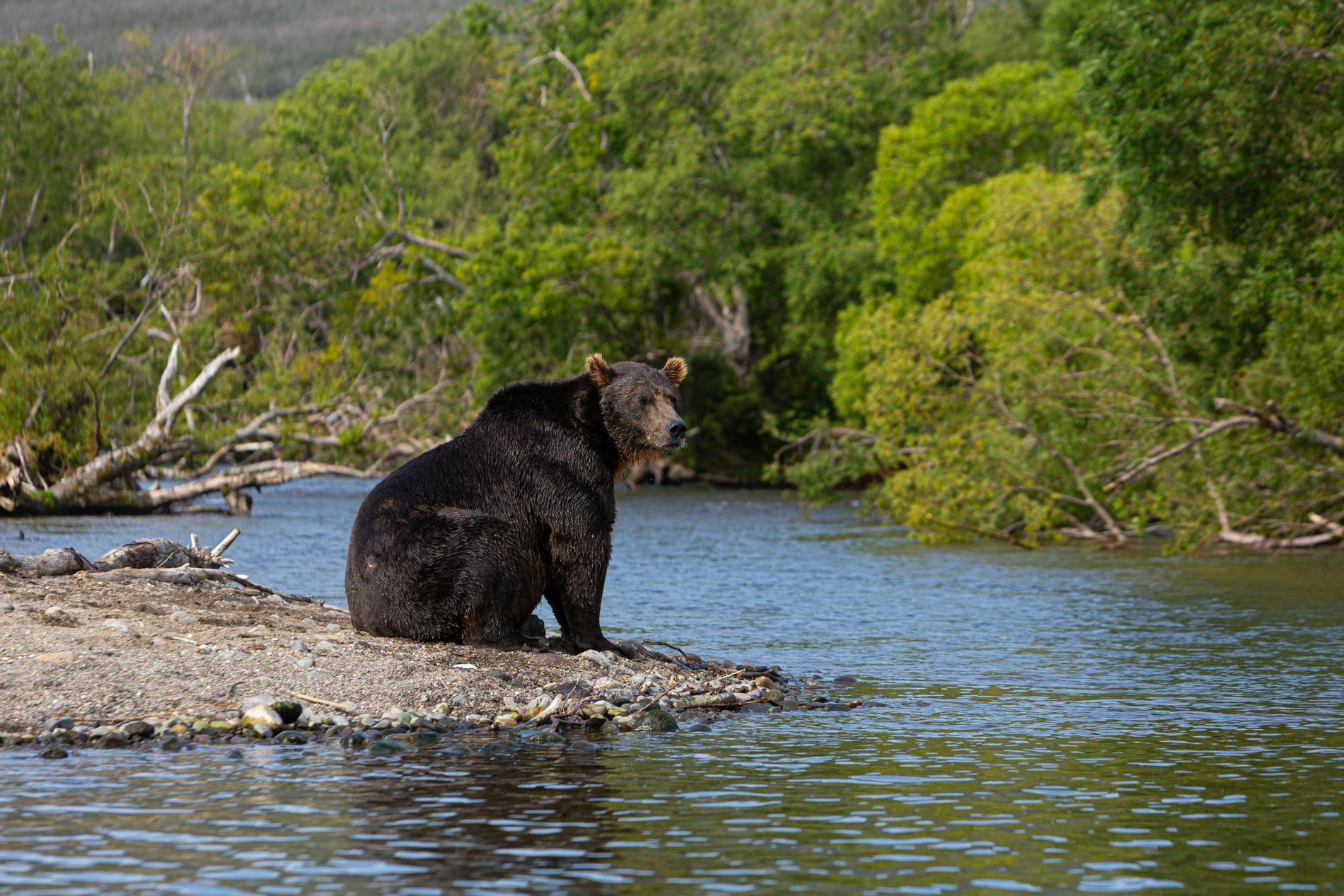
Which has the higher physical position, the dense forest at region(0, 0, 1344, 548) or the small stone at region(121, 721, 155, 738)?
the dense forest at region(0, 0, 1344, 548)

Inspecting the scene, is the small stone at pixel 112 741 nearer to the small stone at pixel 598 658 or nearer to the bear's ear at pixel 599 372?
the small stone at pixel 598 658

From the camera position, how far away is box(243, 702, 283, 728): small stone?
400 inches

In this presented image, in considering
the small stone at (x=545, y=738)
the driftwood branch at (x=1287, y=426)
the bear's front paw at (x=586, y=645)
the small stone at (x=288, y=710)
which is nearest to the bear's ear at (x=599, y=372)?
the bear's front paw at (x=586, y=645)

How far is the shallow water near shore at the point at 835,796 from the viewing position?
24.1 ft

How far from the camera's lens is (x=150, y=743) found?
389 inches

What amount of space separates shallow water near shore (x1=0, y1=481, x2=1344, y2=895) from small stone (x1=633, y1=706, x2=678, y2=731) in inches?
6.5

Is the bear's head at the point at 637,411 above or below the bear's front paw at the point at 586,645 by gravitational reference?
above

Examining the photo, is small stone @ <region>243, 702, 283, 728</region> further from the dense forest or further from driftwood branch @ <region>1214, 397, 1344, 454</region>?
driftwood branch @ <region>1214, 397, 1344, 454</region>

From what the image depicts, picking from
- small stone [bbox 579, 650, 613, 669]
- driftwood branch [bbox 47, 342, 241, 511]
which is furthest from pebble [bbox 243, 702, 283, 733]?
driftwood branch [bbox 47, 342, 241, 511]

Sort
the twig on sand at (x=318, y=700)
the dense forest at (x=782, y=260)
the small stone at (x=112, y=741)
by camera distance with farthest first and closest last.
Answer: the dense forest at (x=782, y=260) → the twig on sand at (x=318, y=700) → the small stone at (x=112, y=741)

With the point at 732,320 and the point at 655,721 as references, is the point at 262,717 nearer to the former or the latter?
the point at 655,721

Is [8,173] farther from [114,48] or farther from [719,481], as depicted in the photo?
[719,481]

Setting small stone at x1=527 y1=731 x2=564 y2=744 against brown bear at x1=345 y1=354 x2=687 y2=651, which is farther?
brown bear at x1=345 y1=354 x2=687 y2=651

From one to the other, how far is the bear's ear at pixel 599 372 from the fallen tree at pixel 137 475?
18.3 meters
